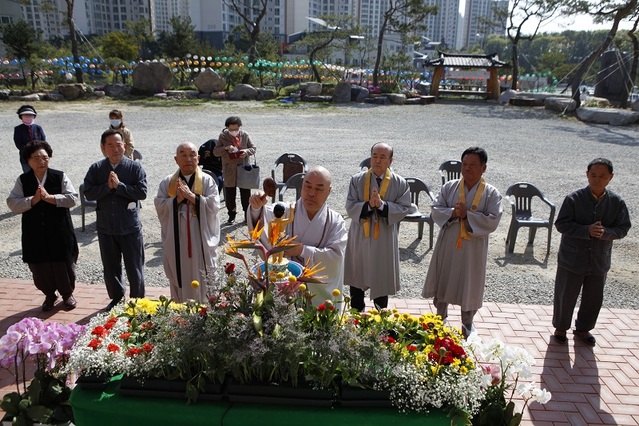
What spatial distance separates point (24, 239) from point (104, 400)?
3.23 m

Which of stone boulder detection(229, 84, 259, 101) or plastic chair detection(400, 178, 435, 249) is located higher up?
stone boulder detection(229, 84, 259, 101)

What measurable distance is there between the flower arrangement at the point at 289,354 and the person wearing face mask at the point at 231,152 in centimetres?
534

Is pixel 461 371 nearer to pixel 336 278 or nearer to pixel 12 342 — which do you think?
pixel 336 278

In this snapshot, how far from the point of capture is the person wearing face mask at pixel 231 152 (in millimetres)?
8281

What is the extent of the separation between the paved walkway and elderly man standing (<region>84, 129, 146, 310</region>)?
64 centimetres

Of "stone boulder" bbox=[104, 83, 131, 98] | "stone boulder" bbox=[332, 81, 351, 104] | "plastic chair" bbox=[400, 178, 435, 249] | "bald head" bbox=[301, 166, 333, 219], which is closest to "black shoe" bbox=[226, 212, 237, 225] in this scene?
"plastic chair" bbox=[400, 178, 435, 249]

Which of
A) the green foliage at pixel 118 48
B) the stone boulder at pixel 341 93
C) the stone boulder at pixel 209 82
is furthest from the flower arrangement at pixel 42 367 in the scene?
the green foliage at pixel 118 48

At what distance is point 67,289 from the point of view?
566 cm

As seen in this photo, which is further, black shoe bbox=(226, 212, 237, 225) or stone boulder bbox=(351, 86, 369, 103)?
stone boulder bbox=(351, 86, 369, 103)

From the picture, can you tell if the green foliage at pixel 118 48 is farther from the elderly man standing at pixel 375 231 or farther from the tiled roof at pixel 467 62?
the elderly man standing at pixel 375 231

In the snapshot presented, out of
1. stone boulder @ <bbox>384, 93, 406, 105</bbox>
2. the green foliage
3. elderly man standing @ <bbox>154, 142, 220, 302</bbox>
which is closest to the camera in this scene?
elderly man standing @ <bbox>154, 142, 220, 302</bbox>

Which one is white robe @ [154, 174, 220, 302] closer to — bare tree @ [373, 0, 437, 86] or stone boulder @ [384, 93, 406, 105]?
stone boulder @ [384, 93, 406, 105]

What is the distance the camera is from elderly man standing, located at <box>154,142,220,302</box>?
16.6 ft

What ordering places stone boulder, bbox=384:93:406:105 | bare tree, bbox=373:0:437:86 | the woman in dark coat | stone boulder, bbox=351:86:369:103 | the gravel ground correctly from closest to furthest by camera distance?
the woman in dark coat, the gravel ground, stone boulder, bbox=384:93:406:105, stone boulder, bbox=351:86:369:103, bare tree, bbox=373:0:437:86
